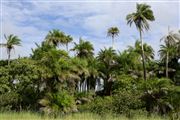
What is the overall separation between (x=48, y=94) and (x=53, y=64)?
3.26 meters

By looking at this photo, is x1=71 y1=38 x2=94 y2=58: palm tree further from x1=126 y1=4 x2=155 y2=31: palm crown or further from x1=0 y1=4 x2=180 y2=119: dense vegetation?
x1=126 y1=4 x2=155 y2=31: palm crown

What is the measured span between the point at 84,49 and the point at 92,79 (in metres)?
4.91

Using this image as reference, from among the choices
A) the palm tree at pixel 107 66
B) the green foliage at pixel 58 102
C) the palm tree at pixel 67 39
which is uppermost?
the palm tree at pixel 67 39

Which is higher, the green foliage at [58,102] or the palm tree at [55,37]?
the palm tree at [55,37]

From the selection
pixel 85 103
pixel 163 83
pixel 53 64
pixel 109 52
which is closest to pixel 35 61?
pixel 53 64

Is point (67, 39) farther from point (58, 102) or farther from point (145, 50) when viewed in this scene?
point (58, 102)

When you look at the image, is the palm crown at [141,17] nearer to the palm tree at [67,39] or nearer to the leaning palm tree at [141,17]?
the leaning palm tree at [141,17]

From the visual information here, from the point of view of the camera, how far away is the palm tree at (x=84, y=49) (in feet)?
213

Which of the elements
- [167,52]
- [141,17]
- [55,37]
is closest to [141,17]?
[141,17]

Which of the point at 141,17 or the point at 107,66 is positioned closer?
the point at 141,17

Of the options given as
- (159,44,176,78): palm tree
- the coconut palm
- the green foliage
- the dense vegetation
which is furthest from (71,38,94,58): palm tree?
the green foliage

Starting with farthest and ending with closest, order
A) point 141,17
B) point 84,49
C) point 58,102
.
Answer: point 84,49, point 141,17, point 58,102

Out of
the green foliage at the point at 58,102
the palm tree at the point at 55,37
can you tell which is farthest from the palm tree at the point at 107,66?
the green foliage at the point at 58,102

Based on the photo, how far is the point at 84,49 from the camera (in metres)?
65.1
